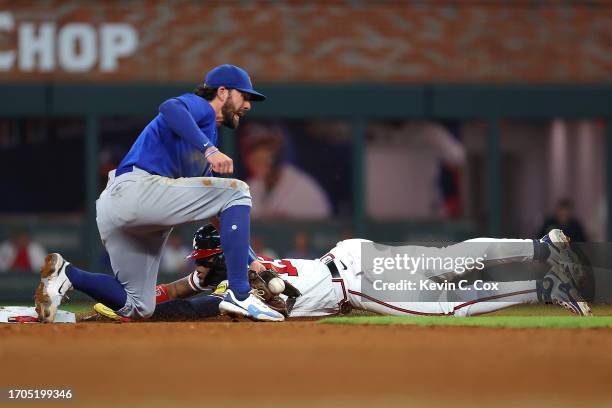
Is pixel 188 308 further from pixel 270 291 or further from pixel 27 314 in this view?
pixel 27 314

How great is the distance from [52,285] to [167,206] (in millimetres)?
907

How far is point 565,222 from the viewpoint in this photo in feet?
54.3

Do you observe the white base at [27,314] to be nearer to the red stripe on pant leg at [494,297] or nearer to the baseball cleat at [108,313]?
the baseball cleat at [108,313]

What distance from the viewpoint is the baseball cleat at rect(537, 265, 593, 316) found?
8.27m

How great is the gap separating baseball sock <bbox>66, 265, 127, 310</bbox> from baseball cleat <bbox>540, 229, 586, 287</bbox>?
2.84 metres

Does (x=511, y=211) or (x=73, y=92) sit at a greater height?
(x=73, y=92)

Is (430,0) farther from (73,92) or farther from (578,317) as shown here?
(578,317)

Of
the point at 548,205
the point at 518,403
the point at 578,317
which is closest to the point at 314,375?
the point at 518,403

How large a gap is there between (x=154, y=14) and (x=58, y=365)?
11.8m

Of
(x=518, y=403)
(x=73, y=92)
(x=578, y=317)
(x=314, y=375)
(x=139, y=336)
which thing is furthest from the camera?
(x=73, y=92)

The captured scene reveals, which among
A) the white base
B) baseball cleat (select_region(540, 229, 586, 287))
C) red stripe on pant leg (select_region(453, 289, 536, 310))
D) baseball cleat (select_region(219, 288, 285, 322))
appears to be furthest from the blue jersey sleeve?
baseball cleat (select_region(540, 229, 586, 287))

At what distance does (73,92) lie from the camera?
57.0ft

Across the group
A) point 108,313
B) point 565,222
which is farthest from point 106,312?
point 565,222

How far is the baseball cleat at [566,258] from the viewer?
8.31 meters
